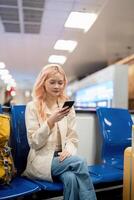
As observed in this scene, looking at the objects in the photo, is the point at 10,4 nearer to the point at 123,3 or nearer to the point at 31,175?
the point at 123,3

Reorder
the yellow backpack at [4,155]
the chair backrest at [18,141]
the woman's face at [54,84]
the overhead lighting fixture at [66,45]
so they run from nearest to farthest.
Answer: the yellow backpack at [4,155], the woman's face at [54,84], the chair backrest at [18,141], the overhead lighting fixture at [66,45]

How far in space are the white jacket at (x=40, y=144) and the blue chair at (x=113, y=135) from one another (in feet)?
2.08

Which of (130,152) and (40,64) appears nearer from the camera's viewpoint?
(130,152)

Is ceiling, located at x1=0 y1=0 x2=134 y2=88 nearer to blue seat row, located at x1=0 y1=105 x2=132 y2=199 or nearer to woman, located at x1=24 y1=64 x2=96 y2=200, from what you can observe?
blue seat row, located at x1=0 y1=105 x2=132 y2=199

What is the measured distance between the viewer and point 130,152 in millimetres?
2043

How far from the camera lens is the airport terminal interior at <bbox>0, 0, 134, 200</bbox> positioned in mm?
2256

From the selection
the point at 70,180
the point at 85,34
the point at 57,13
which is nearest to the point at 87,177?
the point at 70,180

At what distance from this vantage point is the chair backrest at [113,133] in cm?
272

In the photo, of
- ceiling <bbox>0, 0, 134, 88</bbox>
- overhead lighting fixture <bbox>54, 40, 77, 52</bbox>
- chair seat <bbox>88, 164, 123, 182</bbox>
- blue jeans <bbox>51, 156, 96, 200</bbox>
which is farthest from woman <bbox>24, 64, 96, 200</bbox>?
overhead lighting fixture <bbox>54, 40, 77, 52</bbox>

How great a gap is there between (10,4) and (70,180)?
145 inches

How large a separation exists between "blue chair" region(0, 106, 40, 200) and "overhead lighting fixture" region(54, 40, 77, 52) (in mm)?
5888

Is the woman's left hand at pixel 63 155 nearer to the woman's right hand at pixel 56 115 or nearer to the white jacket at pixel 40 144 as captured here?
the white jacket at pixel 40 144

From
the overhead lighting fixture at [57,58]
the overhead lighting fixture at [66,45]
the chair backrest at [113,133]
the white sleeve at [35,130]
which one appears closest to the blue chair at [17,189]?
the white sleeve at [35,130]

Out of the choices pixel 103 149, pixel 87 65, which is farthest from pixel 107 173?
pixel 87 65
